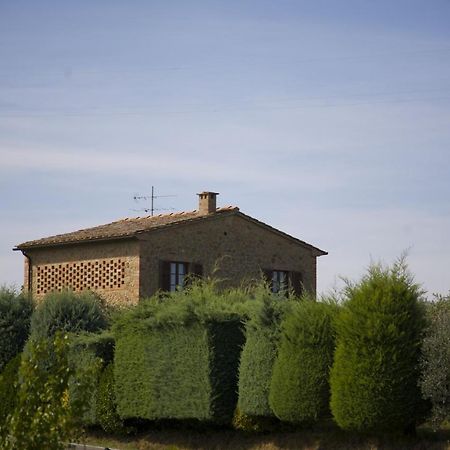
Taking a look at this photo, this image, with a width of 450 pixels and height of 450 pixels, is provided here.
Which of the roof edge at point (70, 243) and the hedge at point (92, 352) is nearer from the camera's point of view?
the hedge at point (92, 352)

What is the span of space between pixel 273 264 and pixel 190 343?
15.5 m

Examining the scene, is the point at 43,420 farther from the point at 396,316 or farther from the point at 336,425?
the point at 336,425

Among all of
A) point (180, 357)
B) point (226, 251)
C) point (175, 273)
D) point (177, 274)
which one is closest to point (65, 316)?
point (180, 357)

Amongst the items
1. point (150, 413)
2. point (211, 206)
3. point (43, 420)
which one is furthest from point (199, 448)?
point (211, 206)

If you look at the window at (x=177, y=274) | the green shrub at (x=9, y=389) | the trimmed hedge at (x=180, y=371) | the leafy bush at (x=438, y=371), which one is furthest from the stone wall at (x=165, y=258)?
the leafy bush at (x=438, y=371)

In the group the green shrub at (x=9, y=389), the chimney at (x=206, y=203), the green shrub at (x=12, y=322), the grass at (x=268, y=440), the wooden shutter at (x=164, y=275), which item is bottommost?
the grass at (x=268, y=440)

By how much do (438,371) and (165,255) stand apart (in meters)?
17.4

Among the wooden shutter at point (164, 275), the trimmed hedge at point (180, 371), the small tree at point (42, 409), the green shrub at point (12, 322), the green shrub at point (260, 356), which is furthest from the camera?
the wooden shutter at point (164, 275)

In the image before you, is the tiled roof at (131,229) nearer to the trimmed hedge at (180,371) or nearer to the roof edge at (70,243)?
the roof edge at (70,243)

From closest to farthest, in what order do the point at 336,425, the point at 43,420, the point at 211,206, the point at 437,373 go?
the point at 43,420 → the point at 437,373 → the point at 336,425 → the point at 211,206

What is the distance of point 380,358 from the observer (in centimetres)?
1922

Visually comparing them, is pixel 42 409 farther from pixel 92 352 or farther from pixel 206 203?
pixel 206 203

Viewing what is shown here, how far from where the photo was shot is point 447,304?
20125mm

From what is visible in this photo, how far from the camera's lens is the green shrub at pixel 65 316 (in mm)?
27266
